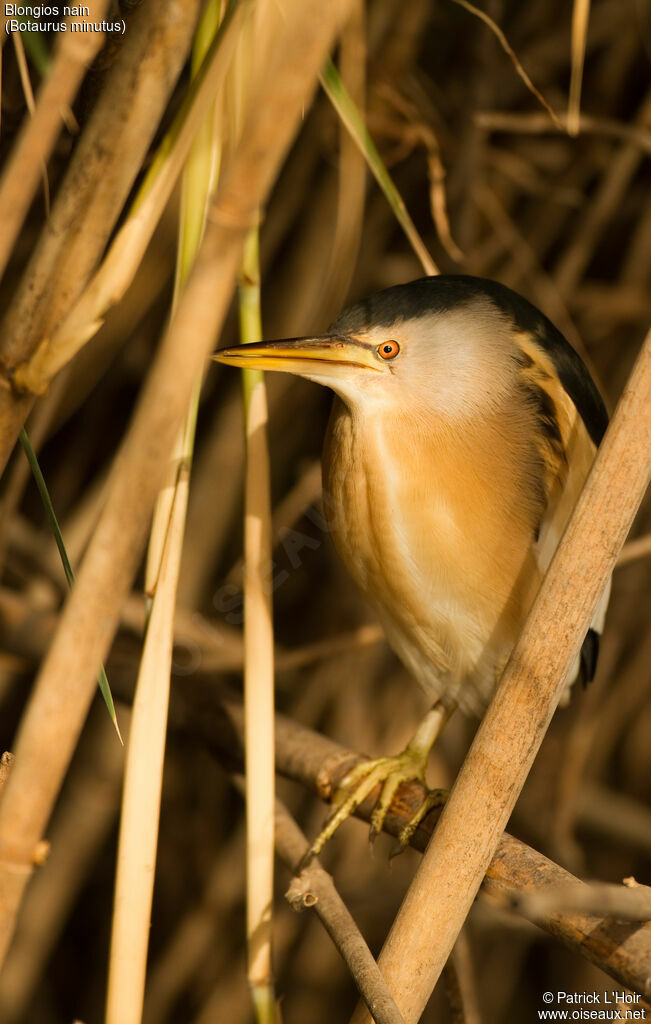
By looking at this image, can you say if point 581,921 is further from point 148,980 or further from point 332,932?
point 148,980

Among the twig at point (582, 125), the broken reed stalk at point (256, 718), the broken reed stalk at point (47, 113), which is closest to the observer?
the broken reed stalk at point (47, 113)

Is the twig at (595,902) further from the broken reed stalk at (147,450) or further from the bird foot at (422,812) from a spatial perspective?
the bird foot at (422,812)

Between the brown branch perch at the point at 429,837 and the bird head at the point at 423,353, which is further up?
the bird head at the point at 423,353

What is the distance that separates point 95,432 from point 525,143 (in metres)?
0.83

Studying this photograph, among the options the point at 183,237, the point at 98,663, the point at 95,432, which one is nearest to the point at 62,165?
the point at 183,237

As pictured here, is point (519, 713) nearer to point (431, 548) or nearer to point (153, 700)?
point (153, 700)

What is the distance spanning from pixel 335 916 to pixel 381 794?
37cm

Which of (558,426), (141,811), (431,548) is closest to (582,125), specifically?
(558,426)

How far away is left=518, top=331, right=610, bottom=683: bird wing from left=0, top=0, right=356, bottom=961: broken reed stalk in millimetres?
567

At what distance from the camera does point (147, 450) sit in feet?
1.49

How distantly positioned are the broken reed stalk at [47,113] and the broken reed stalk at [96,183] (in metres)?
0.04

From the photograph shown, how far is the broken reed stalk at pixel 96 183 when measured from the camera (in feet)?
1.90

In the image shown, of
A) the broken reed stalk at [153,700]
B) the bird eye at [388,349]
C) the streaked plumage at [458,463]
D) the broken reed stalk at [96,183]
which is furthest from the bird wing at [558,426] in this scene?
the broken reed stalk at [96,183]

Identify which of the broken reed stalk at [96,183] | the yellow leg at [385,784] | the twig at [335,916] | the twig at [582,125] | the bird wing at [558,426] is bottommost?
the yellow leg at [385,784]
